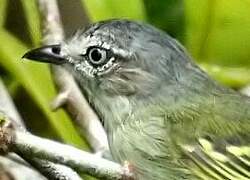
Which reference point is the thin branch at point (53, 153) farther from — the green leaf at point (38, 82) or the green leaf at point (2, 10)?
the green leaf at point (2, 10)

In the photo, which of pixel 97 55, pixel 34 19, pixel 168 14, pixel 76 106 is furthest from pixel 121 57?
pixel 34 19

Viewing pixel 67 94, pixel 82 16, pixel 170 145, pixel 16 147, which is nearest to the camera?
pixel 16 147

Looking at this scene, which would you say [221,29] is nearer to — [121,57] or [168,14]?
[168,14]

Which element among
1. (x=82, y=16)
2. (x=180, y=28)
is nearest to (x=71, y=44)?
(x=180, y=28)

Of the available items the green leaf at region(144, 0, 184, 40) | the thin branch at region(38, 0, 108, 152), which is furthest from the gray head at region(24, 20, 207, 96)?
the green leaf at region(144, 0, 184, 40)

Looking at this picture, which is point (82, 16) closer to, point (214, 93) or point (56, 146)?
point (214, 93)

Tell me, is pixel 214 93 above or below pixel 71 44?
below

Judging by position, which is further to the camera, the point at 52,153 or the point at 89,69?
the point at 89,69

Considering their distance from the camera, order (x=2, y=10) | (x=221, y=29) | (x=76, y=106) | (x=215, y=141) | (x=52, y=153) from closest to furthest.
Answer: (x=52, y=153), (x=215, y=141), (x=76, y=106), (x=221, y=29), (x=2, y=10)

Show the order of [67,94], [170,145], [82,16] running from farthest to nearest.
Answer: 1. [82,16]
2. [67,94]
3. [170,145]
